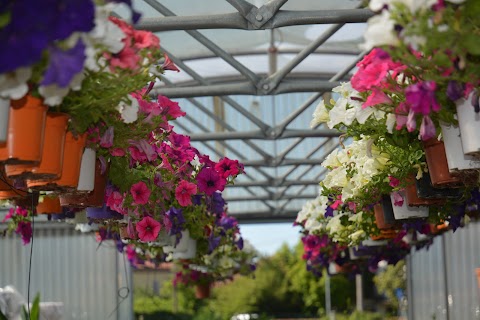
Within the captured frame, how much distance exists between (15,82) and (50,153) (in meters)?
0.54

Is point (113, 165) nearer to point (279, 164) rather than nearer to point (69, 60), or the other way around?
point (69, 60)

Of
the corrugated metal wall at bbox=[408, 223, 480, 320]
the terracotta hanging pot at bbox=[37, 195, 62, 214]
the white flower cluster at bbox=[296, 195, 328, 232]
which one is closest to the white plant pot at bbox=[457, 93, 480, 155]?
the terracotta hanging pot at bbox=[37, 195, 62, 214]

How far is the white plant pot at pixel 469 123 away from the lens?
266 cm

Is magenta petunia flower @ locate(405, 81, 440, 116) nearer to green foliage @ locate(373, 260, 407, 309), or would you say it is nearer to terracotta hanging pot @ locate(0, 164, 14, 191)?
terracotta hanging pot @ locate(0, 164, 14, 191)

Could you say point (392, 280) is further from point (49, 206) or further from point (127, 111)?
point (127, 111)

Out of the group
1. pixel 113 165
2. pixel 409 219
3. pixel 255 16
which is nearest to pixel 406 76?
pixel 113 165

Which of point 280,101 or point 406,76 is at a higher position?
point 280,101

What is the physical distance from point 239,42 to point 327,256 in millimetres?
2239

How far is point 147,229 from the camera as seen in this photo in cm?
435

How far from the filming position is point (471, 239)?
10.3 m

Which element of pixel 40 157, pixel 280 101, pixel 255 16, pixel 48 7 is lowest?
pixel 40 157

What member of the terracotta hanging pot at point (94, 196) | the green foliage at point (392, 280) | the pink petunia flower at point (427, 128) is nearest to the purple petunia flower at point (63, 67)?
the pink petunia flower at point (427, 128)

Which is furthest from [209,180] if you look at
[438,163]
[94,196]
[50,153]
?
[50,153]

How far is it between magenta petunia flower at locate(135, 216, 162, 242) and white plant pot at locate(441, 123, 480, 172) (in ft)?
5.68
